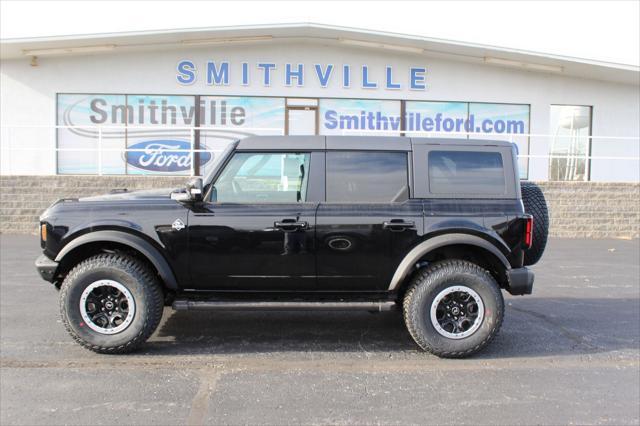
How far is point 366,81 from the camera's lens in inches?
641

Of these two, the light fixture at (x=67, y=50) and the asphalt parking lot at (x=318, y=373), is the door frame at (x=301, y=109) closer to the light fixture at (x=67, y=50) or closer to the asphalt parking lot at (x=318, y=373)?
the light fixture at (x=67, y=50)

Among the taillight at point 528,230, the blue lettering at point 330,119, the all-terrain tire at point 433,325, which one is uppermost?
the blue lettering at point 330,119

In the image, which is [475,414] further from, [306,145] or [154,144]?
[154,144]

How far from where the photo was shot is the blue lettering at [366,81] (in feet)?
53.3

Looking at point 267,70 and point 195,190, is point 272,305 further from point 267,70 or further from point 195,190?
point 267,70

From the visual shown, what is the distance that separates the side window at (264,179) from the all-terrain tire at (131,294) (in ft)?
3.17

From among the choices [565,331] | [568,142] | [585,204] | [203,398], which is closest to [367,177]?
[203,398]

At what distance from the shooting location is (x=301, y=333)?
16.9ft

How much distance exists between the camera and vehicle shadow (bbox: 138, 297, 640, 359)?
4.74 m

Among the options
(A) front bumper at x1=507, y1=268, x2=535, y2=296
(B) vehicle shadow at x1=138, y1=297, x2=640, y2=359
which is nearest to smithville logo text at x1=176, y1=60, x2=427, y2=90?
(B) vehicle shadow at x1=138, y1=297, x2=640, y2=359

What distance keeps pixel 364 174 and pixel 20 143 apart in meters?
14.7

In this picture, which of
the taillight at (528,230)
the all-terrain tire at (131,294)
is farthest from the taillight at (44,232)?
the taillight at (528,230)

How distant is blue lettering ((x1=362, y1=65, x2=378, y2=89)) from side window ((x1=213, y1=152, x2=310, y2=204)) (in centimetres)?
1224

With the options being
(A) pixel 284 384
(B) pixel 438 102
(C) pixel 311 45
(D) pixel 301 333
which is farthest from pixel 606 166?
(A) pixel 284 384
